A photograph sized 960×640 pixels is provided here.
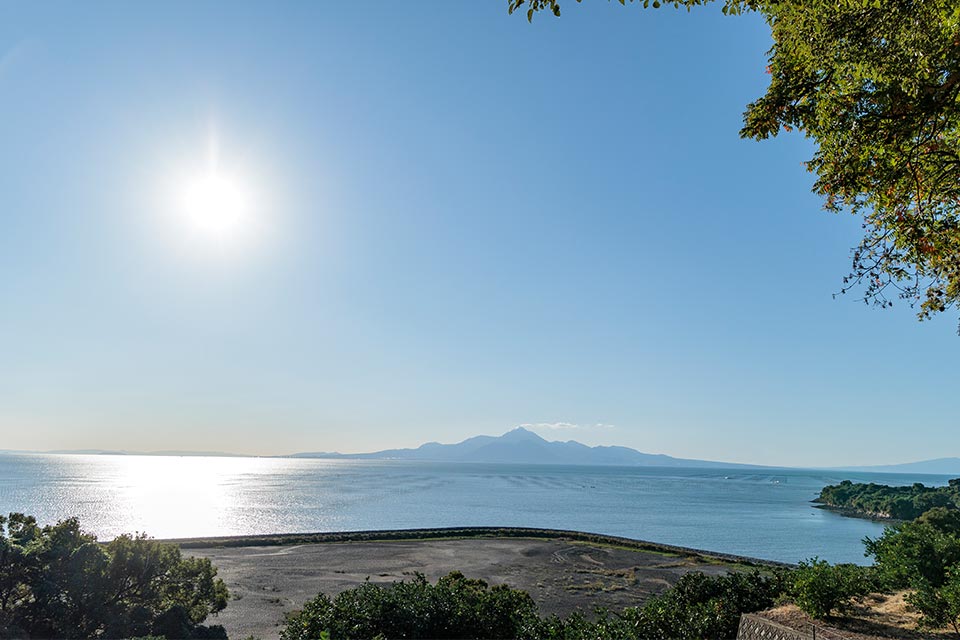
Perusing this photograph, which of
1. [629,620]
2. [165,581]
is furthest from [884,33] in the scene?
[165,581]

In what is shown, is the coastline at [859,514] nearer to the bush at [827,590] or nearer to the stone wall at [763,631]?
the bush at [827,590]

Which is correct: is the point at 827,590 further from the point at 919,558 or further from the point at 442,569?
the point at 442,569

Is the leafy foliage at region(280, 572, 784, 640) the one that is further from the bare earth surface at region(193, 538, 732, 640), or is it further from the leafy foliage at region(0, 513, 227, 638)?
the bare earth surface at region(193, 538, 732, 640)

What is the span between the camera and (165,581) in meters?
19.5

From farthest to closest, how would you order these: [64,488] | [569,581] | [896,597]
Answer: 1. [64,488]
2. [569,581]
3. [896,597]

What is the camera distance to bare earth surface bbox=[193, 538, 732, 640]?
1202 inches

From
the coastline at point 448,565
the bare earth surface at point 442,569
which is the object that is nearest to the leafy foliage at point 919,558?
the coastline at point 448,565

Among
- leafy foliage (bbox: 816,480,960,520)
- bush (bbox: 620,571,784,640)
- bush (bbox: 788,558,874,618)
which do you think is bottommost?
leafy foliage (bbox: 816,480,960,520)

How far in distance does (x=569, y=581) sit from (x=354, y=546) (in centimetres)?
2477

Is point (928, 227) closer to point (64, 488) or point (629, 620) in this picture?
point (629, 620)

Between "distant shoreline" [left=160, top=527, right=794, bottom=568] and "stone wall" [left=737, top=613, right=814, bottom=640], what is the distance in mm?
39282

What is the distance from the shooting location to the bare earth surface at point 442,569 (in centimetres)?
3053

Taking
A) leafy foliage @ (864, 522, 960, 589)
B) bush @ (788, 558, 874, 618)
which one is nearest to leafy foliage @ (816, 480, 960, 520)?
leafy foliage @ (864, 522, 960, 589)

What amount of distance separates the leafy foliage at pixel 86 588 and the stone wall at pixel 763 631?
18.0 meters
